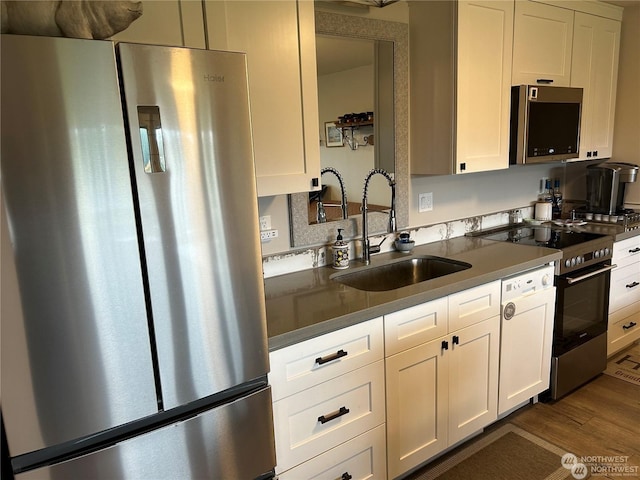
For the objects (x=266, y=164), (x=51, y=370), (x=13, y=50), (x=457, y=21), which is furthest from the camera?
(x=457, y=21)

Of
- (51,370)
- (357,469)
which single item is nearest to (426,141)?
(357,469)

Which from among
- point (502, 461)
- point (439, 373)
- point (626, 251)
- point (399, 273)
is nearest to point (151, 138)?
point (439, 373)

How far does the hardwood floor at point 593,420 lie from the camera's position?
230 cm

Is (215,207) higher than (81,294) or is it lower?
higher

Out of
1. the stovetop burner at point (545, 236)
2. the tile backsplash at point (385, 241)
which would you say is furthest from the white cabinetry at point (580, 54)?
the tile backsplash at point (385, 241)

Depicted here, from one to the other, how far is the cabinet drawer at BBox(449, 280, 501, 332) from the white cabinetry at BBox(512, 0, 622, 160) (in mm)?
1270

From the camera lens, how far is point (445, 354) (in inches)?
81.1

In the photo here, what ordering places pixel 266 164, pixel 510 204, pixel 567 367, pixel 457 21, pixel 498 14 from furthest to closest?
pixel 510 204
pixel 567 367
pixel 498 14
pixel 457 21
pixel 266 164

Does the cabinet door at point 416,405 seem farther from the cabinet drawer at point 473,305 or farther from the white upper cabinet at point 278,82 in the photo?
the white upper cabinet at point 278,82

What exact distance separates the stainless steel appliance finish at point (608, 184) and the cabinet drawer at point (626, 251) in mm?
364

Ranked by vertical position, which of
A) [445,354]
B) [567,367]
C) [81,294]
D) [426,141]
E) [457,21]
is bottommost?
[567,367]

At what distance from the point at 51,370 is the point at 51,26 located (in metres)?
0.80

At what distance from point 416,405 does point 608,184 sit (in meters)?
2.40

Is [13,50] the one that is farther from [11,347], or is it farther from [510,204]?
[510,204]
